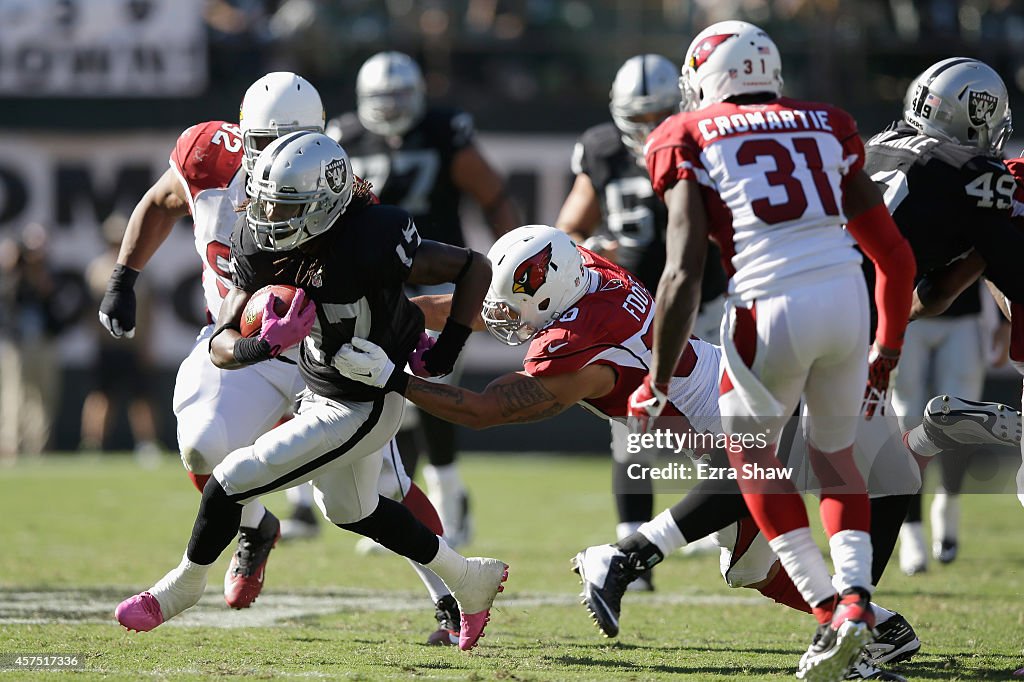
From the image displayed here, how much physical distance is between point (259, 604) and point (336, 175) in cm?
206

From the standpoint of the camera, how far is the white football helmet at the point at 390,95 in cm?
729

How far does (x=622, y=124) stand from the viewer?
6.62m

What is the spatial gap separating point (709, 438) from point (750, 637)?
833 millimetres

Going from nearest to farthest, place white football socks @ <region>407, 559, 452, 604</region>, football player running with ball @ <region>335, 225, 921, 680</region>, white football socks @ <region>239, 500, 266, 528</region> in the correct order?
football player running with ball @ <region>335, 225, 921, 680</region>, white football socks @ <region>407, 559, 452, 604</region>, white football socks @ <region>239, 500, 266, 528</region>

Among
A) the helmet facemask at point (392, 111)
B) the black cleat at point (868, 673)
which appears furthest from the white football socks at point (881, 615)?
the helmet facemask at point (392, 111)

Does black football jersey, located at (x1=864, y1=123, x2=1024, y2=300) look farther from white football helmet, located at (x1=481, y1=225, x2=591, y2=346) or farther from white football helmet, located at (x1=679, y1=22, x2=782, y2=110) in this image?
white football helmet, located at (x1=481, y1=225, x2=591, y2=346)

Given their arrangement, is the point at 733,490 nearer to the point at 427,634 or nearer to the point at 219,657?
the point at 427,634

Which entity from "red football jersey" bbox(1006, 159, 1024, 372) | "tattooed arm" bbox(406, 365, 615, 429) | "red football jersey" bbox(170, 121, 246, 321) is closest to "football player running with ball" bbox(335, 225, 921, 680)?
"tattooed arm" bbox(406, 365, 615, 429)

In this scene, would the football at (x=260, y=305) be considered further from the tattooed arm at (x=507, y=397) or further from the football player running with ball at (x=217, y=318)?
the football player running with ball at (x=217, y=318)

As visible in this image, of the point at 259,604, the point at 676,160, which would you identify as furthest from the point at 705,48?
the point at 259,604

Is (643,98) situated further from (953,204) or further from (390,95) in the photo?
(953,204)

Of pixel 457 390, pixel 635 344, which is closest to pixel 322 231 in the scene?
pixel 457 390

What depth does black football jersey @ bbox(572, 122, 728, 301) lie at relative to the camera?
21.8ft

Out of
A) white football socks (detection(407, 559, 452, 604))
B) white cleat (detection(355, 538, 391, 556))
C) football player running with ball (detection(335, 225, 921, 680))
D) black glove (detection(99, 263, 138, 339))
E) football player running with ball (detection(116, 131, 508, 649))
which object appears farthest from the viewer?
white cleat (detection(355, 538, 391, 556))
